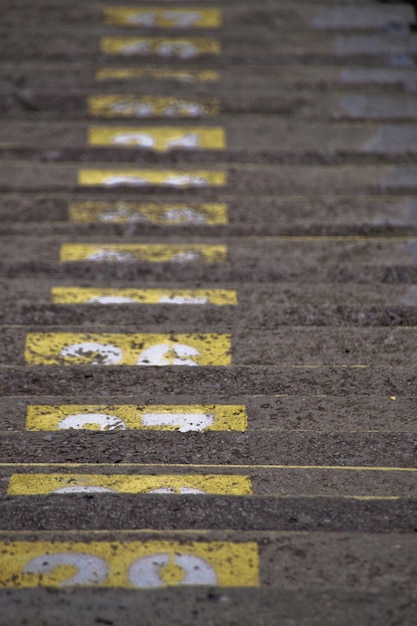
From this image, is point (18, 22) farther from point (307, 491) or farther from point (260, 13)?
point (307, 491)

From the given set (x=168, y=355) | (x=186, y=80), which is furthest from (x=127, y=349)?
(x=186, y=80)

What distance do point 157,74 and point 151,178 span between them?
3.45 ft

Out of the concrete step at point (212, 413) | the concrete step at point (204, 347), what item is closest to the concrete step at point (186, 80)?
the concrete step at point (204, 347)

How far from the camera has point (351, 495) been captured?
3.14 m

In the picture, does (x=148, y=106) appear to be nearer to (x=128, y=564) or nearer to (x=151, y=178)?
(x=151, y=178)

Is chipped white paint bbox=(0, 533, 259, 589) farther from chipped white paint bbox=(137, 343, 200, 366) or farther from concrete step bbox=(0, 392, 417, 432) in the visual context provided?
chipped white paint bbox=(137, 343, 200, 366)

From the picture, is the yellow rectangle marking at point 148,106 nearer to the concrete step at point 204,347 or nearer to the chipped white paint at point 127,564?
the concrete step at point 204,347

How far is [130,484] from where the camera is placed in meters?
3.20

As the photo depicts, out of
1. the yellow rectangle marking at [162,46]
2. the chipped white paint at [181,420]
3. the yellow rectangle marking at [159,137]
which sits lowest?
the chipped white paint at [181,420]

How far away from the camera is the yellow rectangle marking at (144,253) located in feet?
15.5

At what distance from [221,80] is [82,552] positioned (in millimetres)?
3878

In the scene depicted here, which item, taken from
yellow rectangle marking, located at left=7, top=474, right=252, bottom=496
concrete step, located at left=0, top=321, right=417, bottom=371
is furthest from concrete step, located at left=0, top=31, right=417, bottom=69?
yellow rectangle marking, located at left=7, top=474, right=252, bottom=496

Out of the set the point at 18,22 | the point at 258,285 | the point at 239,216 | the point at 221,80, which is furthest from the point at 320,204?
the point at 18,22

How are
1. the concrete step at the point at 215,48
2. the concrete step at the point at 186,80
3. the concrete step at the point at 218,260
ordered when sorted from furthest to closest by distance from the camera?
the concrete step at the point at 215,48 → the concrete step at the point at 186,80 → the concrete step at the point at 218,260
